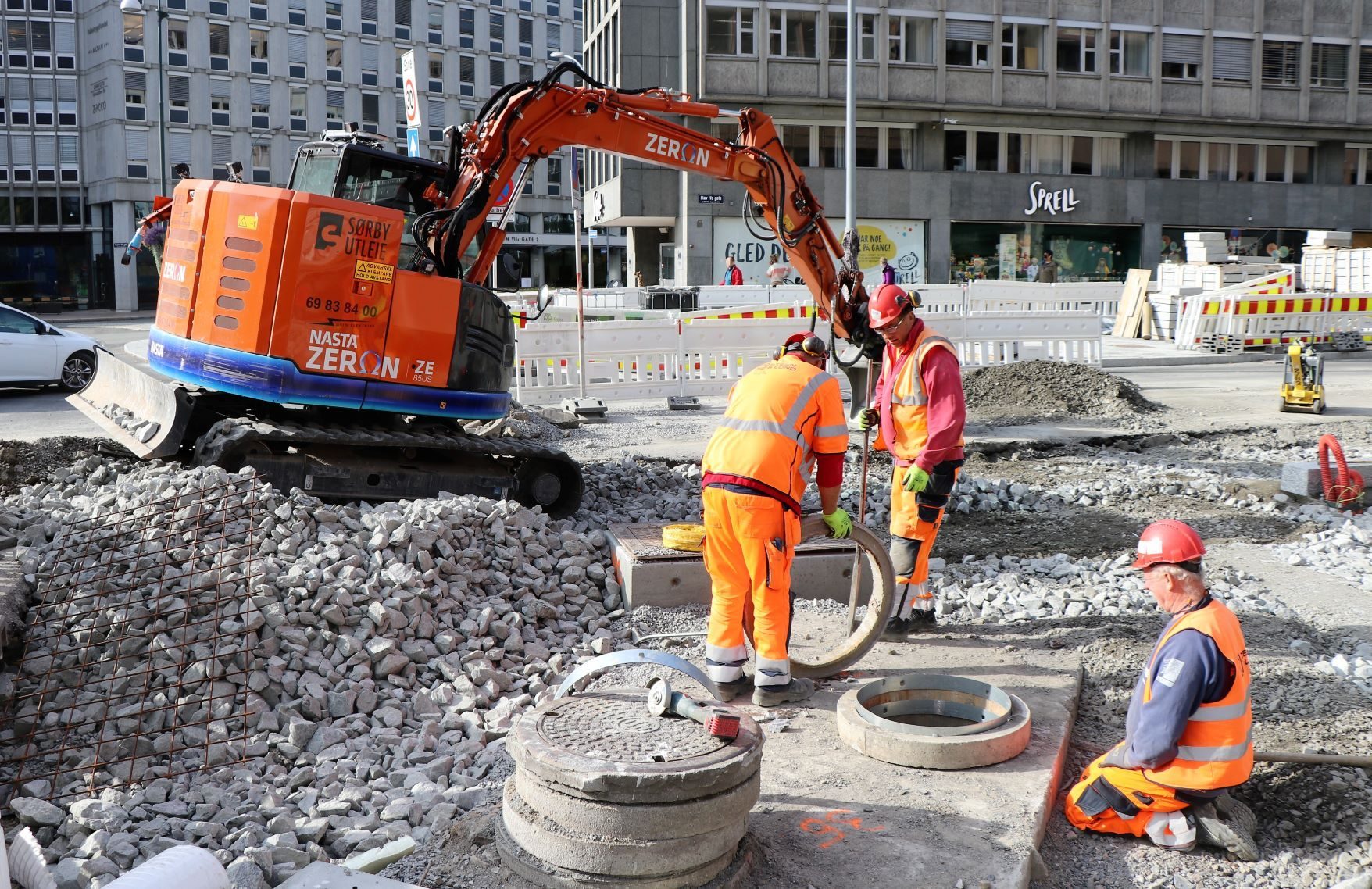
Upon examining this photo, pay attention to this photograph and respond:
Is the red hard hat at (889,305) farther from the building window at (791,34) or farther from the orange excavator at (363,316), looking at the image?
the building window at (791,34)

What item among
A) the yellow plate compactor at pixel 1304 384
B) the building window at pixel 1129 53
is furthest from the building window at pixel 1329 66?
the yellow plate compactor at pixel 1304 384

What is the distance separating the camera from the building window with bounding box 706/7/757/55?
40.6 metres

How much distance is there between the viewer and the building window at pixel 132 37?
55.4 metres

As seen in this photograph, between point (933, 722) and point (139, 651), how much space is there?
13.4 ft

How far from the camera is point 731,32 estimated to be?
40750mm

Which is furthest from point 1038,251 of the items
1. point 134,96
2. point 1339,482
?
point 134,96

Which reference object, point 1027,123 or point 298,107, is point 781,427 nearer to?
point 1027,123

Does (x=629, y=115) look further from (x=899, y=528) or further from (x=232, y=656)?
(x=232, y=656)

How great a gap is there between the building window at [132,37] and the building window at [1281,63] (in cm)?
4780

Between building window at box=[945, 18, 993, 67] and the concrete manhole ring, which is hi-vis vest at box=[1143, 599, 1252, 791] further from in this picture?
building window at box=[945, 18, 993, 67]

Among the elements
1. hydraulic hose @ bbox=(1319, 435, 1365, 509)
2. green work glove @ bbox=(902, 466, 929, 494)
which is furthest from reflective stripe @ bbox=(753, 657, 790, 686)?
hydraulic hose @ bbox=(1319, 435, 1365, 509)

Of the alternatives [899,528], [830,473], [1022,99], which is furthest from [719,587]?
[1022,99]

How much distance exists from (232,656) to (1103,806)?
425 centimetres

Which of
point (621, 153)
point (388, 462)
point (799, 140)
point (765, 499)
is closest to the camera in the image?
point (765, 499)
